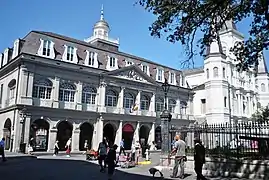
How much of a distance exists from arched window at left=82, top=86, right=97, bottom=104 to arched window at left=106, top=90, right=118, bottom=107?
2.16 metres

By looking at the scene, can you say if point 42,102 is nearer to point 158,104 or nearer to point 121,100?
point 121,100

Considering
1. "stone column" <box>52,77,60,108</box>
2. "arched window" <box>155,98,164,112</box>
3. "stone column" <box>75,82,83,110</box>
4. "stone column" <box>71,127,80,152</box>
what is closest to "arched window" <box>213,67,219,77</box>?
"arched window" <box>155,98,164,112</box>

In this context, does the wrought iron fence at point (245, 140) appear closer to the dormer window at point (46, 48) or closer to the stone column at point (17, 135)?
the stone column at point (17, 135)

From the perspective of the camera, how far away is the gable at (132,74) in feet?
134

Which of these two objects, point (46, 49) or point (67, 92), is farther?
point (67, 92)

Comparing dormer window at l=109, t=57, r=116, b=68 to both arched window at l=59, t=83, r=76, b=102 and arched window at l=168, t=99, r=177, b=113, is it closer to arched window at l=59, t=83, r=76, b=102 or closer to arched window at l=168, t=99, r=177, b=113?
arched window at l=59, t=83, r=76, b=102

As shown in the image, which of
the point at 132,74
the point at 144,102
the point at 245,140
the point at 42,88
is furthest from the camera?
the point at 144,102

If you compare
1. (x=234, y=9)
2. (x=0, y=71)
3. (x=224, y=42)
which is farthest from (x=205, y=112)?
(x=234, y=9)

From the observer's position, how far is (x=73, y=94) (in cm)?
3650

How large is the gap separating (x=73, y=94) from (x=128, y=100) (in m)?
9.54

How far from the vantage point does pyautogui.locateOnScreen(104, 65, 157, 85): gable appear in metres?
40.7

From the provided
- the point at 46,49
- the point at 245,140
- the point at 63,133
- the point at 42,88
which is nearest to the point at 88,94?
the point at 63,133

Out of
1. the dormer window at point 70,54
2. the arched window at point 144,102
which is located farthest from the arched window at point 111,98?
the dormer window at point 70,54

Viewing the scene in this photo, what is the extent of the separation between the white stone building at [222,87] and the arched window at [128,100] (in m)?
16.3
